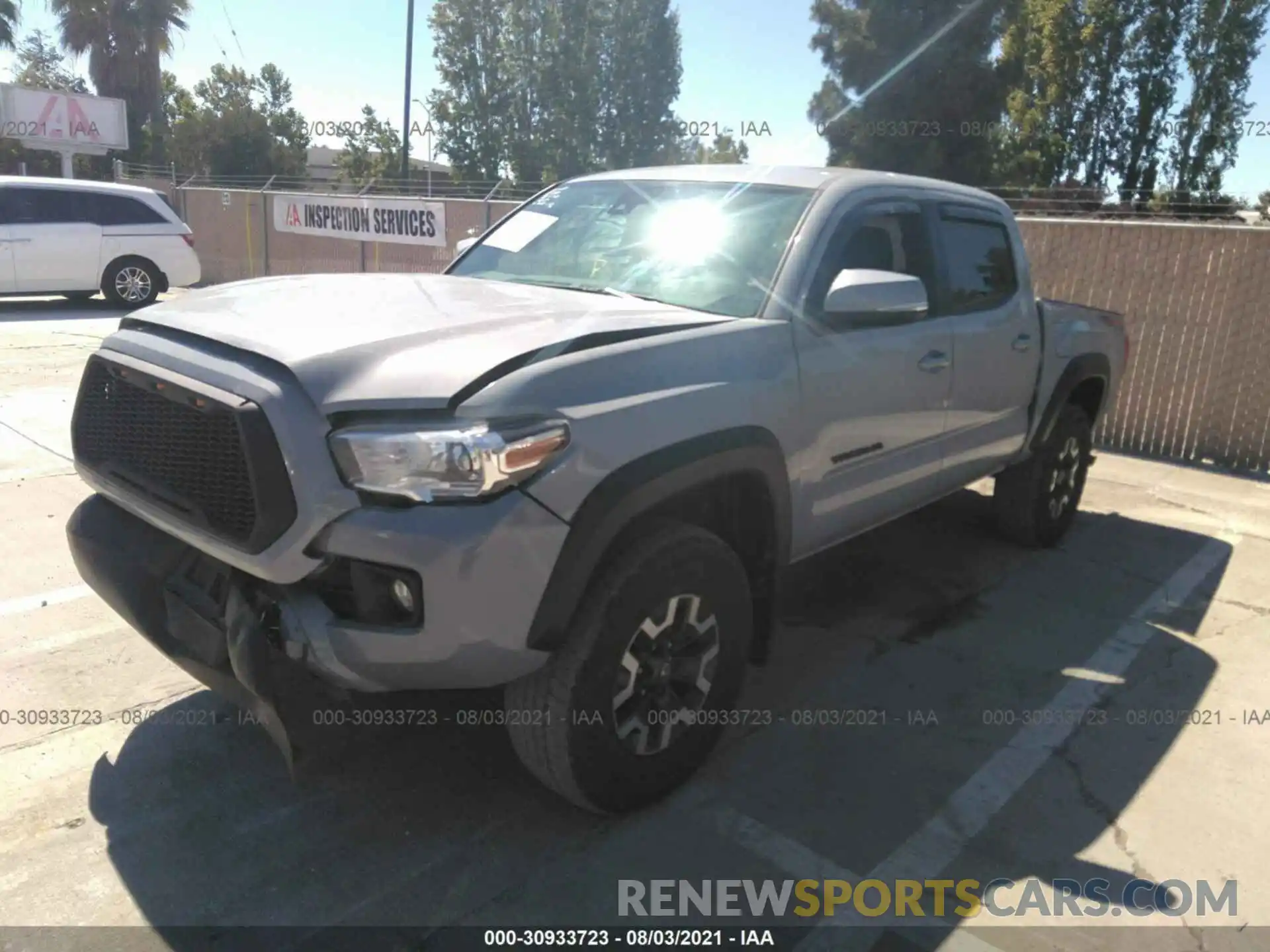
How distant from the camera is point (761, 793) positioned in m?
3.15

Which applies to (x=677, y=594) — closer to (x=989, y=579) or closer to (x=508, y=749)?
(x=508, y=749)

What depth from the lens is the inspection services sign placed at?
46.1ft

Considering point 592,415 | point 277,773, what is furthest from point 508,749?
point 592,415

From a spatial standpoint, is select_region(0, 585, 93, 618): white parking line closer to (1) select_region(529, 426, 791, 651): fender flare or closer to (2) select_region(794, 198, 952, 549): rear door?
(1) select_region(529, 426, 791, 651): fender flare

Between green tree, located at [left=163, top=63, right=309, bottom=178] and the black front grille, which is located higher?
green tree, located at [left=163, top=63, right=309, bottom=178]

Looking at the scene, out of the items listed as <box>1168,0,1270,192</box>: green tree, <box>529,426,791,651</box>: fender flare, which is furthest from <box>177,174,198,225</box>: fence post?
<box>1168,0,1270,192</box>: green tree

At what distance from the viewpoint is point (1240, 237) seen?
759 centimetres

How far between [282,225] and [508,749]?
51.1 feet

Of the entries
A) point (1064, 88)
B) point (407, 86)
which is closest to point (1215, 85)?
point (1064, 88)

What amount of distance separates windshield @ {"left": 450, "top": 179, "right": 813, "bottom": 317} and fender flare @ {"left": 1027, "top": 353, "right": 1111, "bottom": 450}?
7.47ft

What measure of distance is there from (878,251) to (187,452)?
2687 mm

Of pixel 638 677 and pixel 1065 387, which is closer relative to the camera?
pixel 638 677

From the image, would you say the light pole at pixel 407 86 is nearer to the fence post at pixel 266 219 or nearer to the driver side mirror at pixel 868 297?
the fence post at pixel 266 219

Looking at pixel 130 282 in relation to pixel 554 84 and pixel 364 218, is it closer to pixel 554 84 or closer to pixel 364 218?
pixel 364 218
